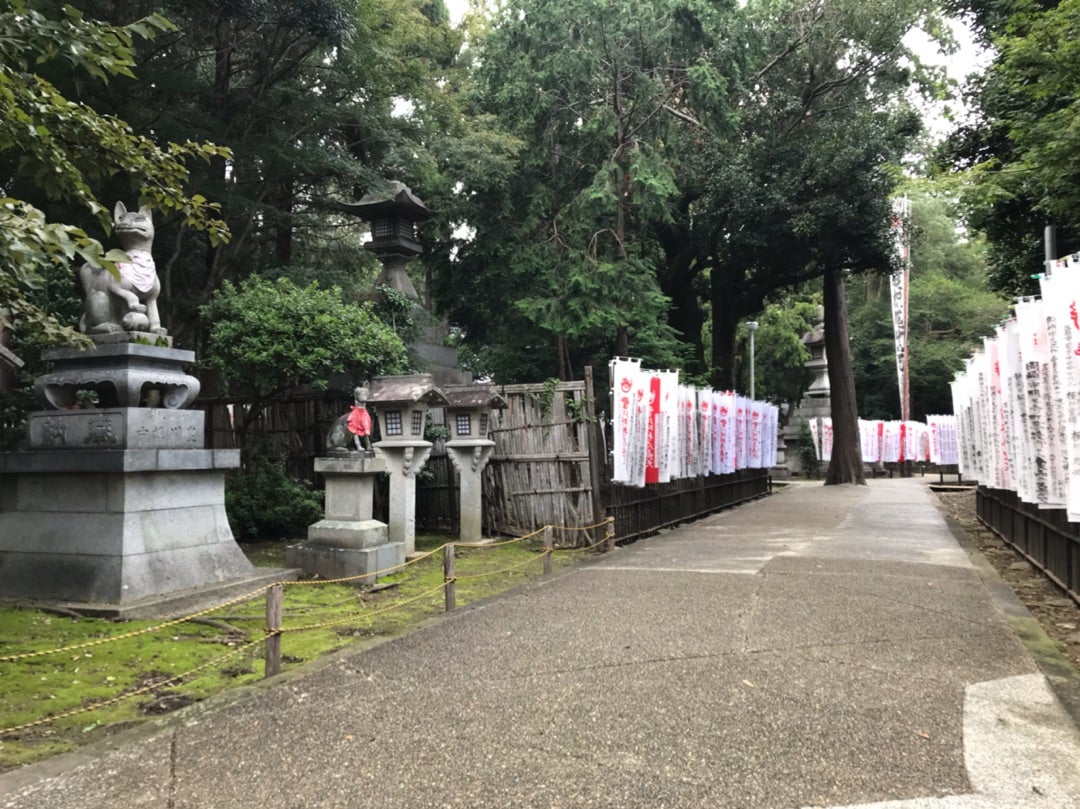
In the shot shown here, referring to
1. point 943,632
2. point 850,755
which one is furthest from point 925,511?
point 850,755

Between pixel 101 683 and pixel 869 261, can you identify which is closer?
pixel 101 683

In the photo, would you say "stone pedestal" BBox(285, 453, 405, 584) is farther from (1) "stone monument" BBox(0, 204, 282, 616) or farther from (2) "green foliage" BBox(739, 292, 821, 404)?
(2) "green foliage" BBox(739, 292, 821, 404)

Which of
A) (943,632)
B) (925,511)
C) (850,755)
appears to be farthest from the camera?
(925,511)

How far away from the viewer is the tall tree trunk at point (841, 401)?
26.0 m

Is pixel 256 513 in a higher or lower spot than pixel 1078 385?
lower

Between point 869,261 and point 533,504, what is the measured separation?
14.3 metres

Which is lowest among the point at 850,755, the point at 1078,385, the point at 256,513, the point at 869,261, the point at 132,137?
the point at 850,755

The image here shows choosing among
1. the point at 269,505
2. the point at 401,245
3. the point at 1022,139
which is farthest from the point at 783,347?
the point at 269,505

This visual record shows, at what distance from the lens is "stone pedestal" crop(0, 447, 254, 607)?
7.27 m

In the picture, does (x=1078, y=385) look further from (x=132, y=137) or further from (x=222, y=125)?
(x=222, y=125)

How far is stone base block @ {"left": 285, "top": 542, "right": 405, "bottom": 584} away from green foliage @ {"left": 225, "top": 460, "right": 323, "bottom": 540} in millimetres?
2438

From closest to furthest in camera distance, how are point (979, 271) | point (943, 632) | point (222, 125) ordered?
point (943, 632)
point (222, 125)
point (979, 271)

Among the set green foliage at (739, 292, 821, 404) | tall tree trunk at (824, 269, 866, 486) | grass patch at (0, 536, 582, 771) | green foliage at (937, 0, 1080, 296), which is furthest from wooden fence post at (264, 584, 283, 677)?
green foliage at (739, 292, 821, 404)

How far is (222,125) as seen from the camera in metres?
13.7
